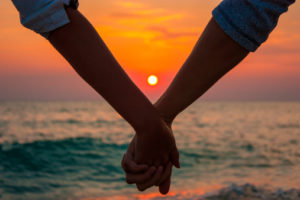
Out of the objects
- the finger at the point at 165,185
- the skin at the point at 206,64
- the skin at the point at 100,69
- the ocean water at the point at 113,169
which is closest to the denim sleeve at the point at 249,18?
the skin at the point at 206,64

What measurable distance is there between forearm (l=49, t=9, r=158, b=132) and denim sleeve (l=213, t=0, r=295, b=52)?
1.01 feet

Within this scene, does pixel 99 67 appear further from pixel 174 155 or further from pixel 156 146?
pixel 174 155

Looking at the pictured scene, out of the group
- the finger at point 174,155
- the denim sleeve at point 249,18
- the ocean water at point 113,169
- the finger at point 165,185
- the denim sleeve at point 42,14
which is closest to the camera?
the denim sleeve at point 42,14

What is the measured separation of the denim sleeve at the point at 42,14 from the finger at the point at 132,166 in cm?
64

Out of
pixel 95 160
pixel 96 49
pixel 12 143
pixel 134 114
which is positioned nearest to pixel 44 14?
pixel 96 49

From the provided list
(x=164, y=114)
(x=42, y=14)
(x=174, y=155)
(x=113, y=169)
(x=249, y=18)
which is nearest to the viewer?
(x=42, y=14)

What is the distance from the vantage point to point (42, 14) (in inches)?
29.7

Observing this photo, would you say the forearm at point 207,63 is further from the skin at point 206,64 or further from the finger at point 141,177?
the finger at point 141,177

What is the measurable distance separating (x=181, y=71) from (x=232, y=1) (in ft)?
0.82

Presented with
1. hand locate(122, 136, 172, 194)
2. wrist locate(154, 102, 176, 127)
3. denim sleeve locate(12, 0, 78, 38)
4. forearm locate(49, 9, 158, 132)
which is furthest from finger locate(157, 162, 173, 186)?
denim sleeve locate(12, 0, 78, 38)

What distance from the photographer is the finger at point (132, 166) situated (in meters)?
1.25

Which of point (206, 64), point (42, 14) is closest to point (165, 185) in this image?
point (206, 64)

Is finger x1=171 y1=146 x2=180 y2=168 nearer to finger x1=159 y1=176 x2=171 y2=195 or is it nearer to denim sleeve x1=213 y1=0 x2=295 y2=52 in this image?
finger x1=159 y1=176 x2=171 y2=195

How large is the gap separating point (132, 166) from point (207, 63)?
1.70ft
